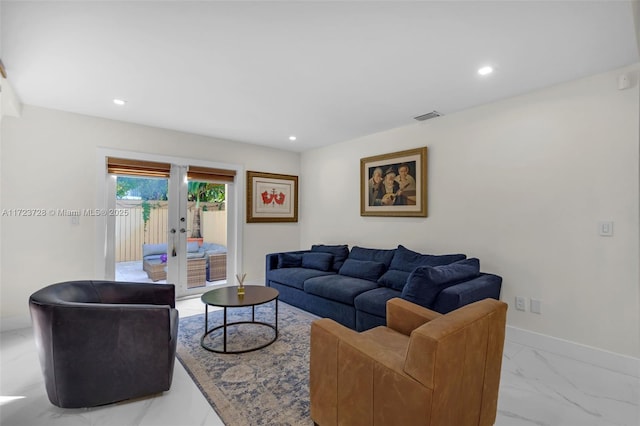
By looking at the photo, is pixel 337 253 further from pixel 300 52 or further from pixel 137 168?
pixel 137 168

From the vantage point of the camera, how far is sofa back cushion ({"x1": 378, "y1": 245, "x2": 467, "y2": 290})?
10.4 ft

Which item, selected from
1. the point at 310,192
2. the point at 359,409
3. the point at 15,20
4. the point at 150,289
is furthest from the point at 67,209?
the point at 359,409

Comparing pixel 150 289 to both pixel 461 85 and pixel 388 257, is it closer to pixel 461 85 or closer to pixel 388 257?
pixel 388 257

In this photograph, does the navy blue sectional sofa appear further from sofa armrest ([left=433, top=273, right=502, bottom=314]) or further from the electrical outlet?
the electrical outlet

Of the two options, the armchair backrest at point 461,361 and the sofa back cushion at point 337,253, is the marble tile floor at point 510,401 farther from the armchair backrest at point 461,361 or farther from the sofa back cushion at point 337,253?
the sofa back cushion at point 337,253

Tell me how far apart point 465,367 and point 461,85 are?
2430 millimetres

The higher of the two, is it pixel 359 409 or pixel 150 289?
pixel 150 289

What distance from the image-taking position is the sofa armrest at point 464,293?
2.33m

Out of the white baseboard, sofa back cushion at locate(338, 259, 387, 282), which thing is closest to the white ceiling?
sofa back cushion at locate(338, 259, 387, 282)

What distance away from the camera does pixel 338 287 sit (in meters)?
3.35

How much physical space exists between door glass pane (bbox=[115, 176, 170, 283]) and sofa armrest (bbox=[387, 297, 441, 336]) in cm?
346

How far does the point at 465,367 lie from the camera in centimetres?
133

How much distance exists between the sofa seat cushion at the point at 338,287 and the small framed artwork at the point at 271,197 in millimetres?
1777

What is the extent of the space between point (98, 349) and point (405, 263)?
9.57ft
